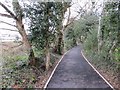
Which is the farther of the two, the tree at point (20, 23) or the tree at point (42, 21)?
the tree at point (42, 21)

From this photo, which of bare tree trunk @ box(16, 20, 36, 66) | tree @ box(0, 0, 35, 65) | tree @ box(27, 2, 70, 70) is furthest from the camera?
tree @ box(27, 2, 70, 70)

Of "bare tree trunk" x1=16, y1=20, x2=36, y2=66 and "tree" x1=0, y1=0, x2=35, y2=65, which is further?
"bare tree trunk" x1=16, y1=20, x2=36, y2=66

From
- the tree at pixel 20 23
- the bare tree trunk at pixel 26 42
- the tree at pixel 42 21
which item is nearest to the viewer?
the tree at pixel 20 23

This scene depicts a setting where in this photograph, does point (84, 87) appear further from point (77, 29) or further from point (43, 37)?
point (77, 29)

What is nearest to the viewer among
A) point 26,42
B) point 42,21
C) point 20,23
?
point 20,23

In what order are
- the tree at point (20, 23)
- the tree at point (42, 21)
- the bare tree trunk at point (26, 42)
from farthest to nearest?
1. the tree at point (42, 21)
2. the bare tree trunk at point (26, 42)
3. the tree at point (20, 23)

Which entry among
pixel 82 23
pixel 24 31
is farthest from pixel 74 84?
pixel 82 23

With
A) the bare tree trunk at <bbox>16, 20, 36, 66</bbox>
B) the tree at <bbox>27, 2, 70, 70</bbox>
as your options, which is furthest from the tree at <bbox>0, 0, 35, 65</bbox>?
the tree at <bbox>27, 2, 70, 70</bbox>

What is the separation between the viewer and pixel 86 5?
127 feet

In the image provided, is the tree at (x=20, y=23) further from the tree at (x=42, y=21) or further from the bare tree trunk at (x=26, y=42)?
the tree at (x=42, y=21)

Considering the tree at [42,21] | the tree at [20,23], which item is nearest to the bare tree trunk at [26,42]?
the tree at [20,23]

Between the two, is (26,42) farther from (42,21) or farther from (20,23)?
(42,21)

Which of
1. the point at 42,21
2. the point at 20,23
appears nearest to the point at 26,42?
the point at 20,23

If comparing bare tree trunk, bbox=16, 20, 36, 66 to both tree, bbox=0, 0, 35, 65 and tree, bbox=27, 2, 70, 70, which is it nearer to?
tree, bbox=0, 0, 35, 65
